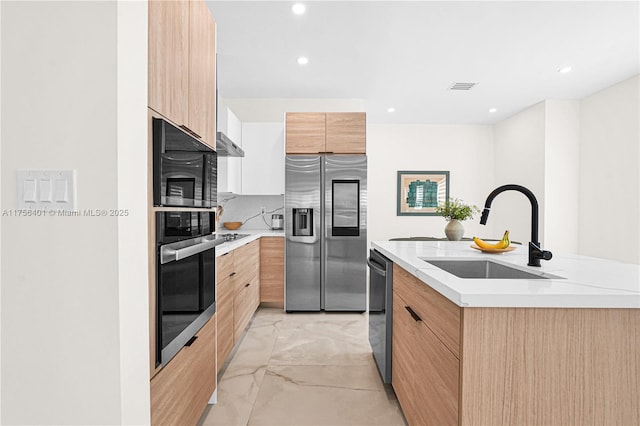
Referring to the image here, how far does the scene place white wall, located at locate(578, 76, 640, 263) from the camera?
4.20 m

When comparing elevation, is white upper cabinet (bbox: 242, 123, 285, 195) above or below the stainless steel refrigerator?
above

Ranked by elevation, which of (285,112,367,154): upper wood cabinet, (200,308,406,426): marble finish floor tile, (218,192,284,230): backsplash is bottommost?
(200,308,406,426): marble finish floor tile

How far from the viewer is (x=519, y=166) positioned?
19.1 feet

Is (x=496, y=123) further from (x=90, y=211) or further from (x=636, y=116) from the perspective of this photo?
(x=90, y=211)

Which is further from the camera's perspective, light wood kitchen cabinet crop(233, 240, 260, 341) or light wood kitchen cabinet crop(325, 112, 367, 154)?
light wood kitchen cabinet crop(325, 112, 367, 154)

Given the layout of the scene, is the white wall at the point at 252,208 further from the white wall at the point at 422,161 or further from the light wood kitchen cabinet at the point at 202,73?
the light wood kitchen cabinet at the point at 202,73

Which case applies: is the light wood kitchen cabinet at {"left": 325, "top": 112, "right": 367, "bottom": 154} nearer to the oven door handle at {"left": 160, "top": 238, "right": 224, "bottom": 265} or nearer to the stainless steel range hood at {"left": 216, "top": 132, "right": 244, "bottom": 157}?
the stainless steel range hood at {"left": 216, "top": 132, "right": 244, "bottom": 157}

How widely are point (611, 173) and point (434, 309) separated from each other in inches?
189

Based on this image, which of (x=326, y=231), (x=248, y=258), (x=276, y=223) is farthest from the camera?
(x=276, y=223)

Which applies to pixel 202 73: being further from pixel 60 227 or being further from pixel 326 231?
pixel 326 231

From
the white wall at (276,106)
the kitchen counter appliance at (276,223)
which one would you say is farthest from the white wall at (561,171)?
the kitchen counter appliance at (276,223)

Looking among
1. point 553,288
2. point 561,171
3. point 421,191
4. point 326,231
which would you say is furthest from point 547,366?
point 421,191

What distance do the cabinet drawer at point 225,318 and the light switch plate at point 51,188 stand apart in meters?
1.38

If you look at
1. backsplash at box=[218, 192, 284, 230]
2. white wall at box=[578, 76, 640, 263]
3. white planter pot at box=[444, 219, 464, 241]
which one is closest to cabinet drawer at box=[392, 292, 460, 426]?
white planter pot at box=[444, 219, 464, 241]
